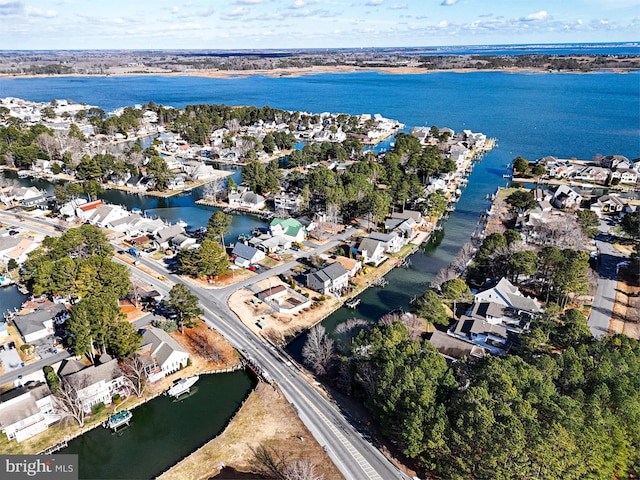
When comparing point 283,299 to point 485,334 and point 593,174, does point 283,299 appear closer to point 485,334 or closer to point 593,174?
point 485,334

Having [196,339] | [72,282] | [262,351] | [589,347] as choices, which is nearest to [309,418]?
[262,351]

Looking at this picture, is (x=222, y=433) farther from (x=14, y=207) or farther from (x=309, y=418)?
(x=14, y=207)

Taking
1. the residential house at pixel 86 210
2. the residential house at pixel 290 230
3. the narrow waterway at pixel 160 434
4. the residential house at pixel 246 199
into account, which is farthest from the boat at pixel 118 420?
the residential house at pixel 246 199

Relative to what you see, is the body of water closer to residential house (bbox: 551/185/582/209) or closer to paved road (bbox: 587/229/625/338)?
residential house (bbox: 551/185/582/209)

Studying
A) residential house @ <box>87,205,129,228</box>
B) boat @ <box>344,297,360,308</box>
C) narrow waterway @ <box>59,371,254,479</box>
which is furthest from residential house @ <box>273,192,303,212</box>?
narrow waterway @ <box>59,371,254,479</box>

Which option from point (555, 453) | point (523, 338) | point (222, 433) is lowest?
point (222, 433)

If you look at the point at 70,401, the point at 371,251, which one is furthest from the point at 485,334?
the point at 70,401

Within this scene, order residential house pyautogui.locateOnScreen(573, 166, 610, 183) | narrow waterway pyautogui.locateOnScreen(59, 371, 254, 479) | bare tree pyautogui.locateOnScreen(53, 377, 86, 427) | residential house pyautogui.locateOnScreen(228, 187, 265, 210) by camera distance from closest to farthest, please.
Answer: narrow waterway pyautogui.locateOnScreen(59, 371, 254, 479)
bare tree pyautogui.locateOnScreen(53, 377, 86, 427)
residential house pyautogui.locateOnScreen(228, 187, 265, 210)
residential house pyautogui.locateOnScreen(573, 166, 610, 183)
